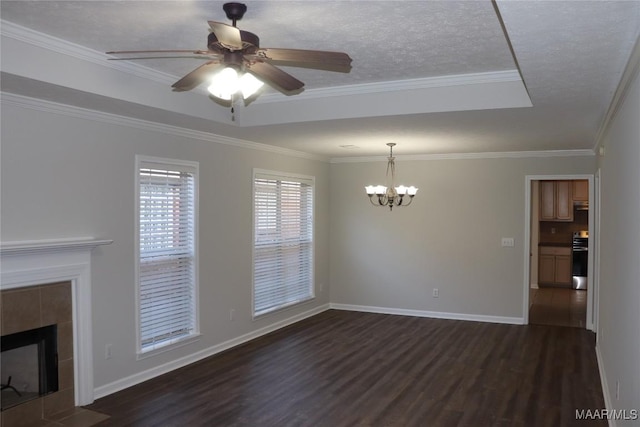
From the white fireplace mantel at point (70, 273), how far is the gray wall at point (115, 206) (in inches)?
4.2

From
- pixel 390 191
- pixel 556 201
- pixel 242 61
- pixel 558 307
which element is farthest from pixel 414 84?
pixel 556 201

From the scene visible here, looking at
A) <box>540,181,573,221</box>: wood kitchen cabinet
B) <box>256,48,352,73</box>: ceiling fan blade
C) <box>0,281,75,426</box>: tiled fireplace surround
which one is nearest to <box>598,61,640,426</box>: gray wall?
<box>256,48,352,73</box>: ceiling fan blade

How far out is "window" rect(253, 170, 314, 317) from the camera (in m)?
6.29

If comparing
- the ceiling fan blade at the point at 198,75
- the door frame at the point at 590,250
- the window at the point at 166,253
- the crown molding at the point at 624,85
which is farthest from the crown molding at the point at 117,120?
the crown molding at the point at 624,85

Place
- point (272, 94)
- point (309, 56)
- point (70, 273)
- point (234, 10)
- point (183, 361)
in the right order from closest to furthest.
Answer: point (309, 56) < point (234, 10) < point (70, 273) < point (272, 94) < point (183, 361)

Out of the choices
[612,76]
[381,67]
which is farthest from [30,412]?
[612,76]

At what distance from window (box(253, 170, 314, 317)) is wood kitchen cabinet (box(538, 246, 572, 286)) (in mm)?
5362

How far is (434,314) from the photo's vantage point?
24.4 ft

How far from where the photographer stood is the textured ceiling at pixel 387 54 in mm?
2387

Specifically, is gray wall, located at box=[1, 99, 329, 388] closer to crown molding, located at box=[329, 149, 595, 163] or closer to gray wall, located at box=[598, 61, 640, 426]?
crown molding, located at box=[329, 149, 595, 163]

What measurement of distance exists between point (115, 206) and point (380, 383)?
112 inches

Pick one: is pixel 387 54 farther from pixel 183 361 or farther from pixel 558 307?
pixel 558 307

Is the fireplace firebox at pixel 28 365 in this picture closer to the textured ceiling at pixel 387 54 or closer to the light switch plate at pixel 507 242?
the textured ceiling at pixel 387 54

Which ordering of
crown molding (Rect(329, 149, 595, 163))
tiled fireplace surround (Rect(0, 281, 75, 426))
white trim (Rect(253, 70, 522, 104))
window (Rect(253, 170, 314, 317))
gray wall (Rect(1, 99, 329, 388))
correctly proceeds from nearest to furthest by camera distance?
tiled fireplace surround (Rect(0, 281, 75, 426))
gray wall (Rect(1, 99, 329, 388))
white trim (Rect(253, 70, 522, 104))
window (Rect(253, 170, 314, 317))
crown molding (Rect(329, 149, 595, 163))
